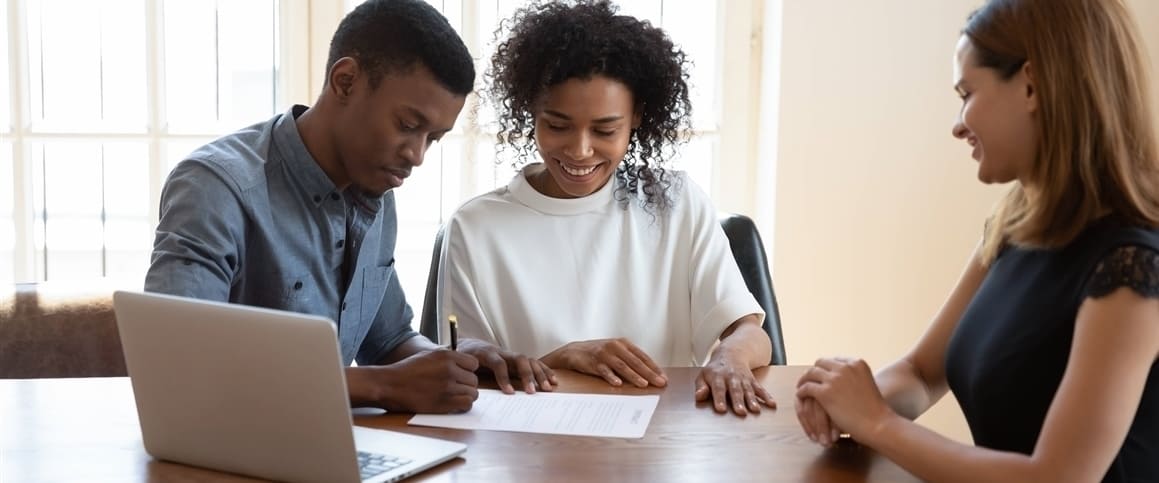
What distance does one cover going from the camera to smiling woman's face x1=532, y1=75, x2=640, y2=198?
7.19 feet

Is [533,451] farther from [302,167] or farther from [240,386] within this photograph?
[302,167]

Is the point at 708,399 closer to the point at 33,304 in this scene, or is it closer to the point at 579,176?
the point at 579,176

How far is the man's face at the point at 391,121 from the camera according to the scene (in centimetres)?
184

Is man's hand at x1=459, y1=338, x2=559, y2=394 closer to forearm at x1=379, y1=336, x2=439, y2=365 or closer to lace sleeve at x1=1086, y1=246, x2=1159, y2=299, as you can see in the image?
forearm at x1=379, y1=336, x2=439, y2=365

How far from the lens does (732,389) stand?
173cm

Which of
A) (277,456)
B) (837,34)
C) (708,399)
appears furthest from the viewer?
(837,34)

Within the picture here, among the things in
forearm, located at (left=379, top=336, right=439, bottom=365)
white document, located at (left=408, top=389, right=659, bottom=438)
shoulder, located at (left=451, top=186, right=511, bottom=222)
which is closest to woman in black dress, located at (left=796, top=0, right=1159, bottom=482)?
white document, located at (left=408, top=389, right=659, bottom=438)

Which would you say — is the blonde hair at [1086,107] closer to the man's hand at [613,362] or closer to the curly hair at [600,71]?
the man's hand at [613,362]

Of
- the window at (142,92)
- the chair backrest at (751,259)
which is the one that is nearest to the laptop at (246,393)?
the chair backrest at (751,259)

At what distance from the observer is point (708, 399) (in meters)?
1.73

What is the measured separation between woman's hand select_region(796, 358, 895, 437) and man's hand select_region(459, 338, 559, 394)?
419 mm

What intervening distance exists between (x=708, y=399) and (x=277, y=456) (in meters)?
0.68

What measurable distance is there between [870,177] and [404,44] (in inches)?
68.5

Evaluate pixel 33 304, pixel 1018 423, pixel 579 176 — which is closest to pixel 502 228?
pixel 579 176
